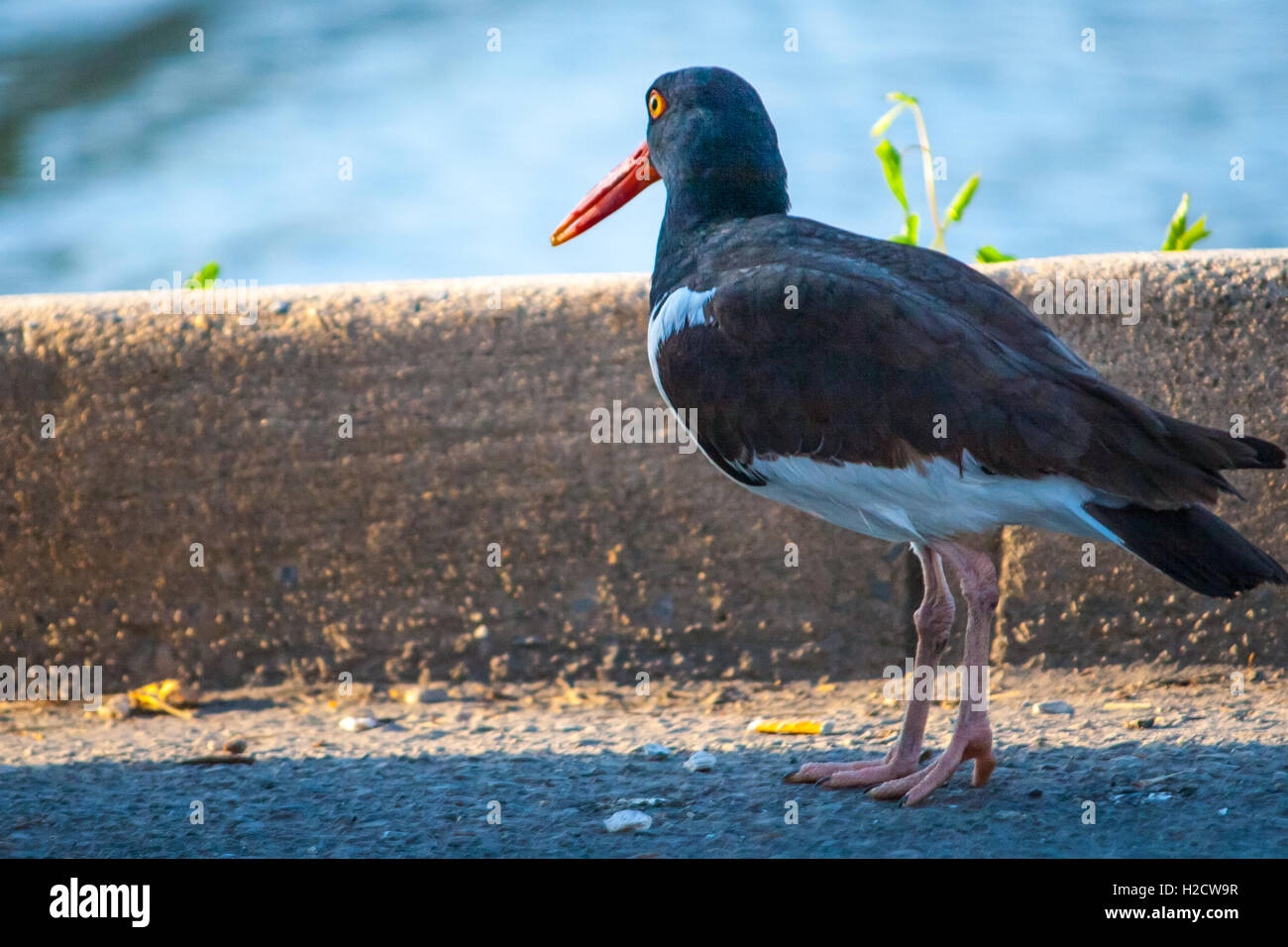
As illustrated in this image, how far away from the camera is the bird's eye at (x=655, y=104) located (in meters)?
3.63

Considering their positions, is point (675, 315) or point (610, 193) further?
point (610, 193)

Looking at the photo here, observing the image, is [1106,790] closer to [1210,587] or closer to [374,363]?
[1210,587]

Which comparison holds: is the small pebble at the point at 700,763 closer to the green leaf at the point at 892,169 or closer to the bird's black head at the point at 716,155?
the bird's black head at the point at 716,155

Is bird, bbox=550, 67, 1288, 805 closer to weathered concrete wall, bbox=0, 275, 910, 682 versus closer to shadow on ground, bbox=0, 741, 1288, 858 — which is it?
shadow on ground, bbox=0, 741, 1288, 858

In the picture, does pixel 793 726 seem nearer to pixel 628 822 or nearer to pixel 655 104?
pixel 628 822

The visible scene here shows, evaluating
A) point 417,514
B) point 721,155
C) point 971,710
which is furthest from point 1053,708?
point 417,514

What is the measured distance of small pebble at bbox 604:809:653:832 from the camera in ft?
9.17

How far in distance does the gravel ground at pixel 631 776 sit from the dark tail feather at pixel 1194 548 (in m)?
0.54

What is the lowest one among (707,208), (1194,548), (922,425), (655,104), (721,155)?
(1194,548)

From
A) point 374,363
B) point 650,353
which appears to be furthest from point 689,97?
point 374,363

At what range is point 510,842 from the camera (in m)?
2.73

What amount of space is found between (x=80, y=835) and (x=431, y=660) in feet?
4.34

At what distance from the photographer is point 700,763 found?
10.6 feet

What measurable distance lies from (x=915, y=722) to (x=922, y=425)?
795mm
